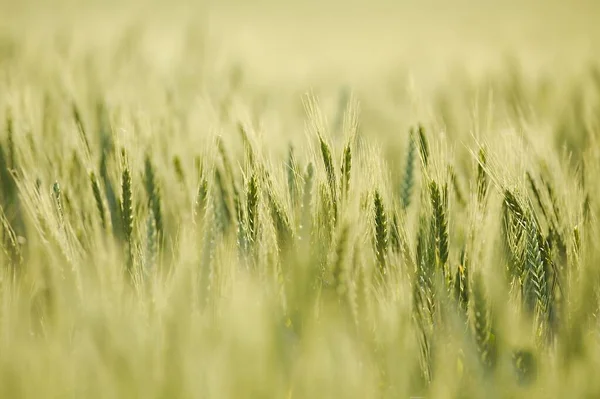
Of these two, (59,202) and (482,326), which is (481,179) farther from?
(59,202)

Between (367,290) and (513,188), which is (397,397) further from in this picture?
(513,188)

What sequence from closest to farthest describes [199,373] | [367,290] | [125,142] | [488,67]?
[199,373]
[367,290]
[125,142]
[488,67]

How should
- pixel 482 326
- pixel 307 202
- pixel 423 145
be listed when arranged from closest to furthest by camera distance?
pixel 482 326 < pixel 307 202 < pixel 423 145

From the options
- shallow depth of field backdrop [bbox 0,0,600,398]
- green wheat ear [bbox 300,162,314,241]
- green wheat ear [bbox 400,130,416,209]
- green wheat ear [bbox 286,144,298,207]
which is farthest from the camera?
green wheat ear [bbox 400,130,416,209]

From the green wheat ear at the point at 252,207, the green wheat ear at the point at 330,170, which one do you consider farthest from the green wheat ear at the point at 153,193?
the green wheat ear at the point at 330,170

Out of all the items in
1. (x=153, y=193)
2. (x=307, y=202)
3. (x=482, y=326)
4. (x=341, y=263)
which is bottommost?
(x=482, y=326)

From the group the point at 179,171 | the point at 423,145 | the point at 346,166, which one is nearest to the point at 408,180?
the point at 423,145

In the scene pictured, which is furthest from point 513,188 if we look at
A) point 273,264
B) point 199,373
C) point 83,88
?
point 83,88

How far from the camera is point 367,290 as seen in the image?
2.66 ft

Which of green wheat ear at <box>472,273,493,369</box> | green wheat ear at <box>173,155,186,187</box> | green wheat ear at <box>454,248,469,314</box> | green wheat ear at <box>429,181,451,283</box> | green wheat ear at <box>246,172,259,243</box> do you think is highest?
green wheat ear at <box>173,155,186,187</box>

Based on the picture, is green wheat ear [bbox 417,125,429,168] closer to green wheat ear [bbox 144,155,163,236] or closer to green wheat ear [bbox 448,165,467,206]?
green wheat ear [bbox 448,165,467,206]

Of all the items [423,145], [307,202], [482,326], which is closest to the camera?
[482,326]

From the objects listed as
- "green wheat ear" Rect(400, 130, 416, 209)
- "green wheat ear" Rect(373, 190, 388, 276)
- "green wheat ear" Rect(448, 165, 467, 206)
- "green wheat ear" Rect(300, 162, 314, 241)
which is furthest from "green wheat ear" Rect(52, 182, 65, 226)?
"green wheat ear" Rect(448, 165, 467, 206)

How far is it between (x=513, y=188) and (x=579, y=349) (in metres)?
0.28
